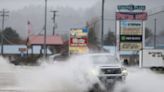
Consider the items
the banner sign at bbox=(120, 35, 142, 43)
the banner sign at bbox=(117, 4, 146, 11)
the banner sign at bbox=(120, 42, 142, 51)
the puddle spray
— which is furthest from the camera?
the banner sign at bbox=(120, 42, 142, 51)

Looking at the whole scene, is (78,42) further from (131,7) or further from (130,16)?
(131,7)

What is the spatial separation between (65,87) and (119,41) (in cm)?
3131

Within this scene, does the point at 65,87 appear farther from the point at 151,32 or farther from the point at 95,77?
the point at 151,32

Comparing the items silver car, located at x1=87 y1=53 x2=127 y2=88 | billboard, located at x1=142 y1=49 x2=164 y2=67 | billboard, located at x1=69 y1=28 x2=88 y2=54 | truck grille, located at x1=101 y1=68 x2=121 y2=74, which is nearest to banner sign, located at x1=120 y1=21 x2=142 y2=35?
billboard, located at x1=69 y1=28 x2=88 y2=54

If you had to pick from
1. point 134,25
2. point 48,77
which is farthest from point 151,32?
point 48,77

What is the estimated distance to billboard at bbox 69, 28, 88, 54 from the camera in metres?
66.5

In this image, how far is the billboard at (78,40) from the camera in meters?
66.5

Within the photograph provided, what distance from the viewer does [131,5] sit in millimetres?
54719

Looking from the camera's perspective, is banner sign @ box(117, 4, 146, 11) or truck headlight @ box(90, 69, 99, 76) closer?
truck headlight @ box(90, 69, 99, 76)

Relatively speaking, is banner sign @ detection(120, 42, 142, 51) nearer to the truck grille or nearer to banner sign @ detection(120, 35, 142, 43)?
banner sign @ detection(120, 35, 142, 43)

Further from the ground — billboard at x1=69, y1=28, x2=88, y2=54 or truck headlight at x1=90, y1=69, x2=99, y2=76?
billboard at x1=69, y1=28, x2=88, y2=54

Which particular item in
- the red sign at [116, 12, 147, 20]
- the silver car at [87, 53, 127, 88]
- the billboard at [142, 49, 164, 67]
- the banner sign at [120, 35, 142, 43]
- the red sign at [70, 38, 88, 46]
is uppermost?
the red sign at [116, 12, 147, 20]

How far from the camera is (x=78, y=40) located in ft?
224

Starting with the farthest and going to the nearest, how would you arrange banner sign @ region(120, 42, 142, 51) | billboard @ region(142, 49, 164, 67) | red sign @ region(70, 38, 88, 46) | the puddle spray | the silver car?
billboard @ region(142, 49, 164, 67) → red sign @ region(70, 38, 88, 46) → banner sign @ region(120, 42, 142, 51) → the puddle spray → the silver car
